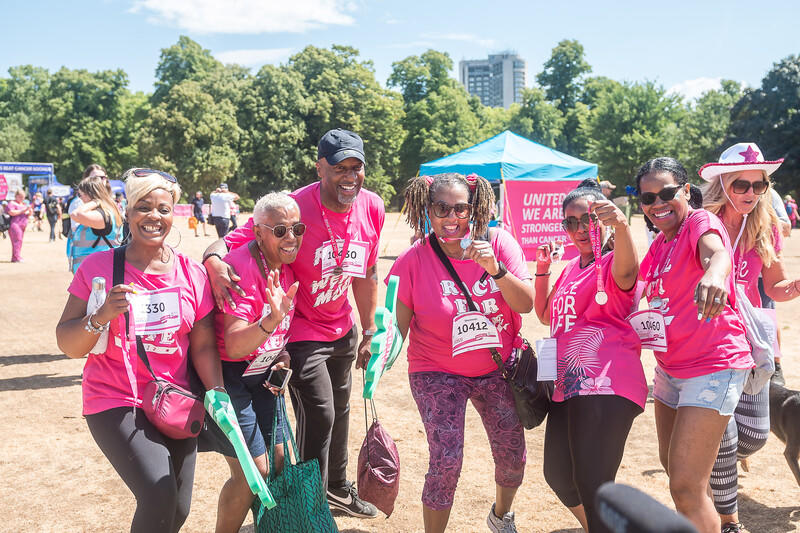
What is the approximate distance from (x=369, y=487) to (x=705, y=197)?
254cm

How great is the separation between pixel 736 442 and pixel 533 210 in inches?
491

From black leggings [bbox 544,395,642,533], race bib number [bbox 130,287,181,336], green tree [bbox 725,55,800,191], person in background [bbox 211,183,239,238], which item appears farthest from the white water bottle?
green tree [bbox 725,55,800,191]

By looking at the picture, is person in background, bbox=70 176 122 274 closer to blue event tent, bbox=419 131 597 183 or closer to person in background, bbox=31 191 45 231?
blue event tent, bbox=419 131 597 183

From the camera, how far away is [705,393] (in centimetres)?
280

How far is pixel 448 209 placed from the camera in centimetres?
330

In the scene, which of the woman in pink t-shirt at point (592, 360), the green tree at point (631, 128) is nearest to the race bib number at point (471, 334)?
the woman in pink t-shirt at point (592, 360)

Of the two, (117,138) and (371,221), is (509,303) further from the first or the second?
(117,138)

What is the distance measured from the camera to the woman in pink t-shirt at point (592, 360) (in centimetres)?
290

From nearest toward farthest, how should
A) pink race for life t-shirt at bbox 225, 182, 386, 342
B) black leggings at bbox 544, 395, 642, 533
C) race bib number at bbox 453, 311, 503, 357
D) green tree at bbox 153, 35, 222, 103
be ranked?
black leggings at bbox 544, 395, 642, 533
race bib number at bbox 453, 311, 503, 357
pink race for life t-shirt at bbox 225, 182, 386, 342
green tree at bbox 153, 35, 222, 103

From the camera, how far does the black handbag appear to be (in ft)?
10.8

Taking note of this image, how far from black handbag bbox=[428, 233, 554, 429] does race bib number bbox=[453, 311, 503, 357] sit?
46 mm

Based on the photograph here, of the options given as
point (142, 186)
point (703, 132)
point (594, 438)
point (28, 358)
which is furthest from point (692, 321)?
point (703, 132)

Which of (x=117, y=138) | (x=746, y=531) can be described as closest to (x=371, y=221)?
(x=746, y=531)

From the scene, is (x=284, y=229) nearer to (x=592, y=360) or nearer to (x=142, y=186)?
(x=142, y=186)
